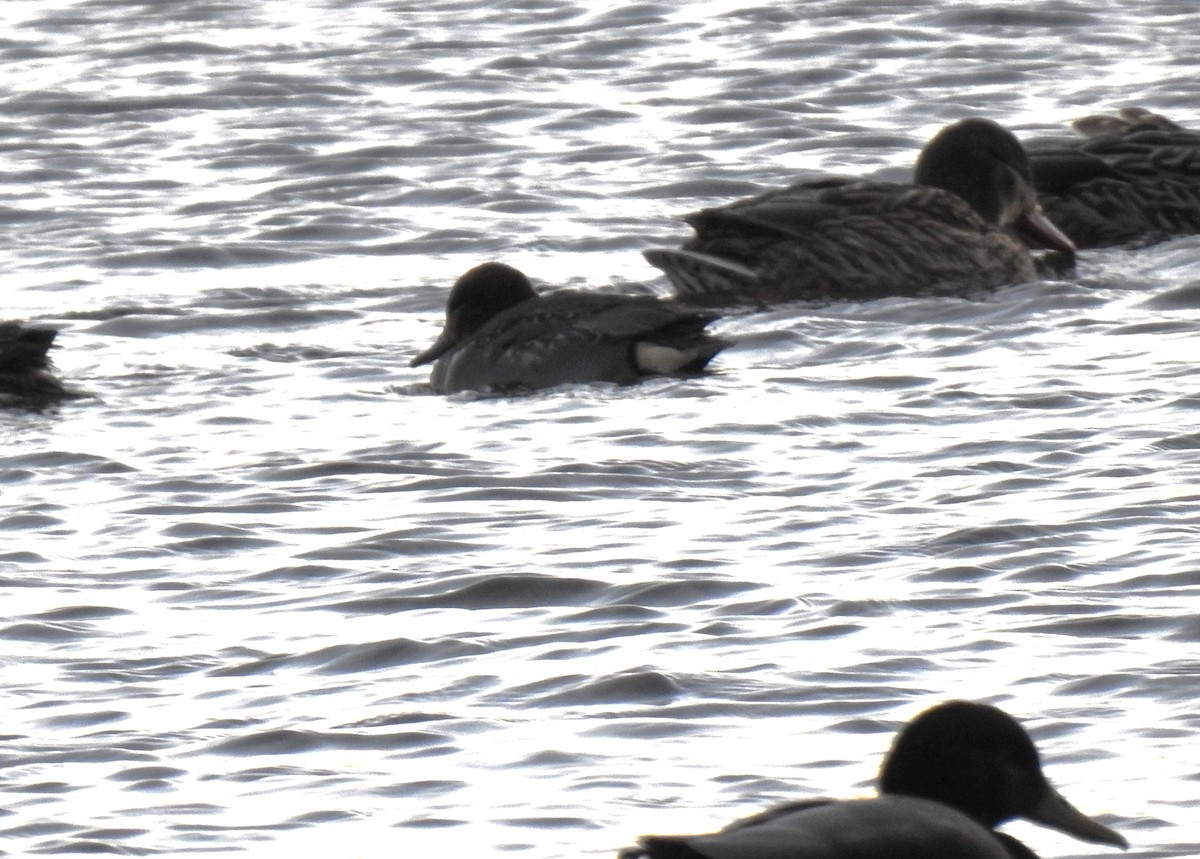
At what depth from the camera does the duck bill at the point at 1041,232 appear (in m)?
15.1

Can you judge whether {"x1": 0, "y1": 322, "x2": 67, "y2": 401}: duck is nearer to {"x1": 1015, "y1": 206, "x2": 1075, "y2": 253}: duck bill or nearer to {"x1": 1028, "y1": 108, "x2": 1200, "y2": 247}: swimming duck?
{"x1": 1015, "y1": 206, "x2": 1075, "y2": 253}: duck bill

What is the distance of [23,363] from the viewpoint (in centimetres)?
1238

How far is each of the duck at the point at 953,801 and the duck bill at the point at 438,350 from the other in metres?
Result: 6.52

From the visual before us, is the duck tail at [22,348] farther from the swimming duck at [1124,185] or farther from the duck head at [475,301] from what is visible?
the swimming duck at [1124,185]

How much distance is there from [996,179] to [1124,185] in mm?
665

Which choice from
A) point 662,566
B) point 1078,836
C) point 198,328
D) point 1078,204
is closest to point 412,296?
point 198,328

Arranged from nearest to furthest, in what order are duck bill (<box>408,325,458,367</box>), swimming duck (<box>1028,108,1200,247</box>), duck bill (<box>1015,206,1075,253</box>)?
duck bill (<box>408,325,458,367</box>) < duck bill (<box>1015,206,1075,253</box>) < swimming duck (<box>1028,108,1200,247</box>)

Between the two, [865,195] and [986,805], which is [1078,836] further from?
[865,195]

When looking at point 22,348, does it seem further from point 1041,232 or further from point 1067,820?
point 1067,820

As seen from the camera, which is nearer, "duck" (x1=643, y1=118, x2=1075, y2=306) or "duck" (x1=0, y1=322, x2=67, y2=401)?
"duck" (x1=0, y1=322, x2=67, y2=401)

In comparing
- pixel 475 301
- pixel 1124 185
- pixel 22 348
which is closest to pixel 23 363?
pixel 22 348

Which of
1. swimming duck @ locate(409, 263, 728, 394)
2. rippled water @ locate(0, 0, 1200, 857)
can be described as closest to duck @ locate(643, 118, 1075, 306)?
rippled water @ locate(0, 0, 1200, 857)

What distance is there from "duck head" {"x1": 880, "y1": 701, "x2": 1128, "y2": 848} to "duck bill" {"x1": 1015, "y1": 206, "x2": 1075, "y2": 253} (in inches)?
356

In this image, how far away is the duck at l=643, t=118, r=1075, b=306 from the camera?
46.2 feet
